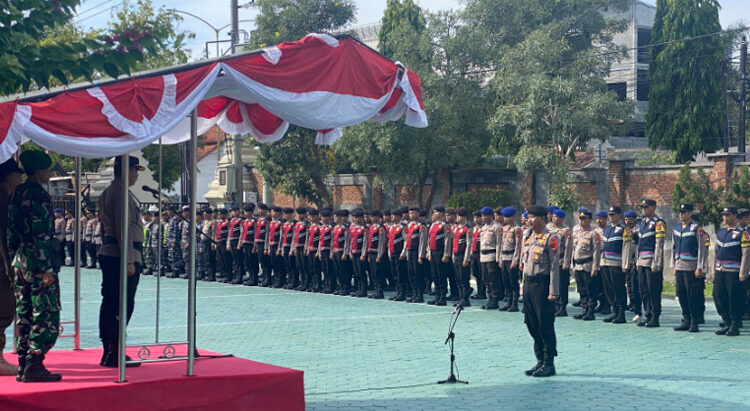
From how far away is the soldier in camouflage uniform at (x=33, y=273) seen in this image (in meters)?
6.95

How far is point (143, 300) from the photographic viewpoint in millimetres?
17641

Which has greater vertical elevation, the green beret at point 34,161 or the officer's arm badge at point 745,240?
the green beret at point 34,161

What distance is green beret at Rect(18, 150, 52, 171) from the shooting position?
7219mm

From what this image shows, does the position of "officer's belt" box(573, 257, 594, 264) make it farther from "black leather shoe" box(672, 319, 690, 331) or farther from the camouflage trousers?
the camouflage trousers

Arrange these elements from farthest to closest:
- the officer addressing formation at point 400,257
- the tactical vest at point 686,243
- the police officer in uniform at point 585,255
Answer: the police officer in uniform at point 585,255
the tactical vest at point 686,243
the officer addressing formation at point 400,257

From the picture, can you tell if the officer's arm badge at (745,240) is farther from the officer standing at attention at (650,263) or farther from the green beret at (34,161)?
the green beret at (34,161)

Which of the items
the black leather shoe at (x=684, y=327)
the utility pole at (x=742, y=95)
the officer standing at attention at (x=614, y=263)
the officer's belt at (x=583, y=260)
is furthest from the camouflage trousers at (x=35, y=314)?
the utility pole at (x=742, y=95)

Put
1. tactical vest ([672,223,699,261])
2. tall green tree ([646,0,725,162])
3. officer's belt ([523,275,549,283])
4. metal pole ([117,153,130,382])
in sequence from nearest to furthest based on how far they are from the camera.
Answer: metal pole ([117,153,130,382]) → officer's belt ([523,275,549,283]) → tactical vest ([672,223,699,261]) → tall green tree ([646,0,725,162])

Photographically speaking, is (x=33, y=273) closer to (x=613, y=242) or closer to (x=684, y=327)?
(x=684, y=327)

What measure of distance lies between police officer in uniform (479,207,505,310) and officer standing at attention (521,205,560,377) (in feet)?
20.4

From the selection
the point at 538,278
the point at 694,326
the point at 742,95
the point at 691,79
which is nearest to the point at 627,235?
the point at 694,326

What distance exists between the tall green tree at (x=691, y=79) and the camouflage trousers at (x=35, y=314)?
3299cm

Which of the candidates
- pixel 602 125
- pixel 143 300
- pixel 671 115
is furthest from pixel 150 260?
pixel 671 115

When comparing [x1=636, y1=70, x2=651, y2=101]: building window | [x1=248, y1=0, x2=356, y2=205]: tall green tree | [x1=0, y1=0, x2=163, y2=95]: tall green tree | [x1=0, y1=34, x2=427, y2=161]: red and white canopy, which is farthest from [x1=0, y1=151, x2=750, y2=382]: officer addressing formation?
[x1=636, y1=70, x2=651, y2=101]: building window
